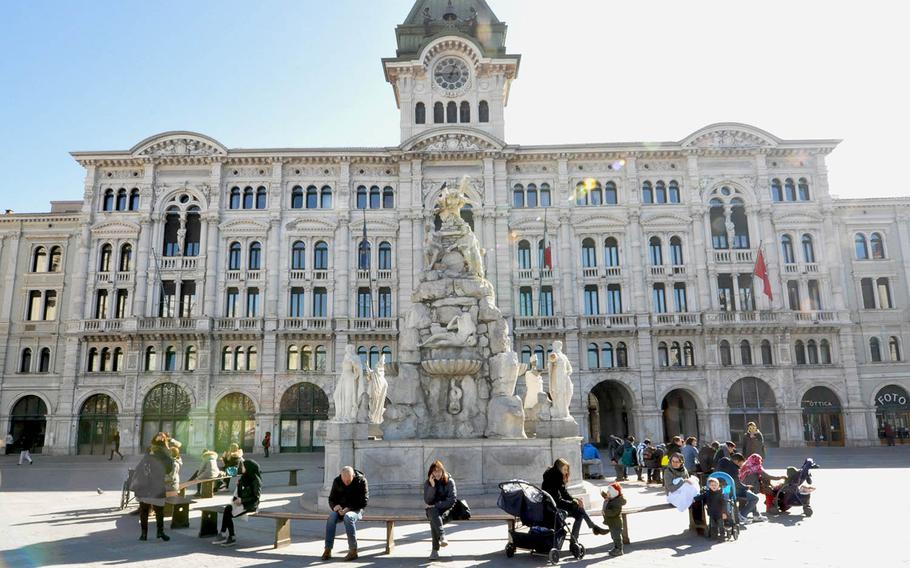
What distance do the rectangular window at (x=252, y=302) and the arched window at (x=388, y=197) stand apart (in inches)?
419

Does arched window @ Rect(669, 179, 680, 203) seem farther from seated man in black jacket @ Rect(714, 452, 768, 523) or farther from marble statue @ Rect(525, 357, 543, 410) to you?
seated man in black jacket @ Rect(714, 452, 768, 523)

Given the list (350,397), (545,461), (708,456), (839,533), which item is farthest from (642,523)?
(350,397)

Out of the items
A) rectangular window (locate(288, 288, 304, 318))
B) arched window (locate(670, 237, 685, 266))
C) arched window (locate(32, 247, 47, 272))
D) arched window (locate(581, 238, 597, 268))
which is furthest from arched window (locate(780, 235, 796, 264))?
arched window (locate(32, 247, 47, 272))

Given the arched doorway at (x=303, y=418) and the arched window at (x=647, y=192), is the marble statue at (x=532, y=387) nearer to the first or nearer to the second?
the arched doorway at (x=303, y=418)

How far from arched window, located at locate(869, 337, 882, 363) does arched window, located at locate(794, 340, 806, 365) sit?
14.8 ft

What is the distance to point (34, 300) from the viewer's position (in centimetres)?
4388

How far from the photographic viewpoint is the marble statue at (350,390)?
1554 cm

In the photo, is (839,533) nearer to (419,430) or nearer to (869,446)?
(419,430)

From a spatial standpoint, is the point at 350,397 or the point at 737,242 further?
the point at 737,242

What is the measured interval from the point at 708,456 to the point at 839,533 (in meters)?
5.44

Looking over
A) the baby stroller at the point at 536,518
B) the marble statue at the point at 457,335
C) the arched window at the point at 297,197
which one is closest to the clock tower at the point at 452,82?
the arched window at the point at 297,197

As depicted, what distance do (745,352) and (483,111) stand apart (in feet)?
83.1

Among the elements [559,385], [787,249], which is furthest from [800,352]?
[559,385]

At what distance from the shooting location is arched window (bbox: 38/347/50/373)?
140 feet
